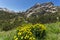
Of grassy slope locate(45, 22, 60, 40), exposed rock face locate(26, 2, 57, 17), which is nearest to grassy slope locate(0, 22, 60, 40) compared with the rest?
grassy slope locate(45, 22, 60, 40)

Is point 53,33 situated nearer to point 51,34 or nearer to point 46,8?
point 51,34

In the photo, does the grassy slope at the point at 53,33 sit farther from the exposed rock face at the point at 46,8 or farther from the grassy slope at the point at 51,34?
the exposed rock face at the point at 46,8

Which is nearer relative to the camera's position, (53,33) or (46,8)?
(53,33)

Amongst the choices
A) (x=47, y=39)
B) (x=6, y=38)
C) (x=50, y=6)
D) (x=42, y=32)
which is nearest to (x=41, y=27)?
(x=42, y=32)

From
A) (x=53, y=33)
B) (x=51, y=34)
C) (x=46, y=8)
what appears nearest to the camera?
(x=51, y=34)

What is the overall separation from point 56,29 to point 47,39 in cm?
209

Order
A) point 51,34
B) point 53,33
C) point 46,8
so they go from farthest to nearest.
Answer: point 46,8, point 53,33, point 51,34

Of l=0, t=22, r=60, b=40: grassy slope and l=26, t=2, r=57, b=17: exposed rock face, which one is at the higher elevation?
l=26, t=2, r=57, b=17: exposed rock face

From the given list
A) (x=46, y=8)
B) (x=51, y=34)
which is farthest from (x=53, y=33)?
(x=46, y=8)

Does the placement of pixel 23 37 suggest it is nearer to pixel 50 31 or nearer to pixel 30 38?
pixel 30 38

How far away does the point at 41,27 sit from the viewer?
1064 cm

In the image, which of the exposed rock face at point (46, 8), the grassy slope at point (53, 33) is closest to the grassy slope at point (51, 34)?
the grassy slope at point (53, 33)

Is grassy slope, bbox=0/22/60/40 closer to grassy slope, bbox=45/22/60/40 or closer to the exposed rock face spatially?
grassy slope, bbox=45/22/60/40

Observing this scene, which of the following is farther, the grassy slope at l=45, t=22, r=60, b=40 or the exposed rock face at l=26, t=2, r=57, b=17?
the exposed rock face at l=26, t=2, r=57, b=17
